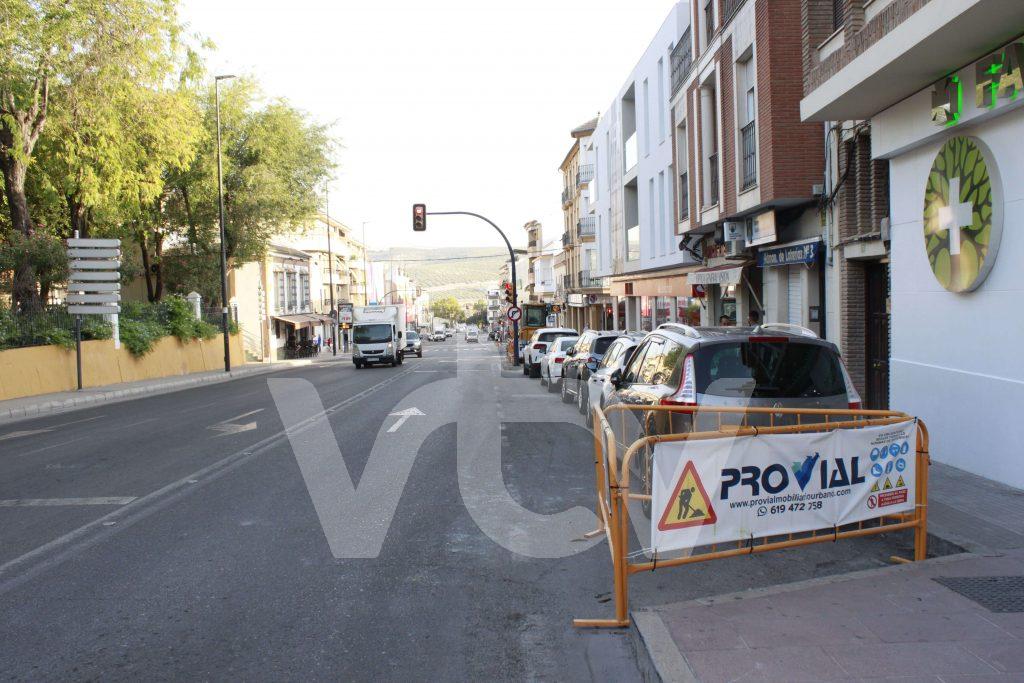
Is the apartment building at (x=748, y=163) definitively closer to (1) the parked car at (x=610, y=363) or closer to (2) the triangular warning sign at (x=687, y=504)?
(1) the parked car at (x=610, y=363)

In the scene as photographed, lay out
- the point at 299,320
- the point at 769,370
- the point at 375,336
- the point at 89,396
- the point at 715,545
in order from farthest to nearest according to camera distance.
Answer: the point at 299,320 → the point at 375,336 → the point at 89,396 → the point at 769,370 → the point at 715,545

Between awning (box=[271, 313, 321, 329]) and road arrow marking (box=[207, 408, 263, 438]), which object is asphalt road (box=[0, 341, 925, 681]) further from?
awning (box=[271, 313, 321, 329])

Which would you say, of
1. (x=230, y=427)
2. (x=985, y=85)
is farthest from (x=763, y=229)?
(x=230, y=427)

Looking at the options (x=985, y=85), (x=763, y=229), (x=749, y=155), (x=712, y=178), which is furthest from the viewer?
(x=712, y=178)

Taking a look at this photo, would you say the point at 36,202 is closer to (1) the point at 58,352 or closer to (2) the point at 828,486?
(1) the point at 58,352

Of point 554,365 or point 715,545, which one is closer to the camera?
point 715,545

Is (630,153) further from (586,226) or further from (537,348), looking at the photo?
(586,226)

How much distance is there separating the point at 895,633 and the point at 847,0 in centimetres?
908

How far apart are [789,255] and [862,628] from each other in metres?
11.7

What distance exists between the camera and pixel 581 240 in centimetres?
5731

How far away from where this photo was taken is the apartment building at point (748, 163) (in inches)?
568

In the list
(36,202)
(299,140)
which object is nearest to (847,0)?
(36,202)

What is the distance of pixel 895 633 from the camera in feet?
14.3

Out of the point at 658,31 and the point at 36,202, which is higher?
the point at 658,31
